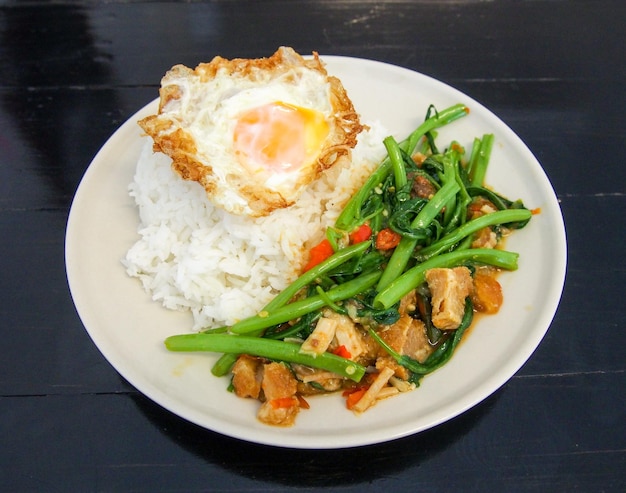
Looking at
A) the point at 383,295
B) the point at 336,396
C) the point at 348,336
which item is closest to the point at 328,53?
the point at 383,295

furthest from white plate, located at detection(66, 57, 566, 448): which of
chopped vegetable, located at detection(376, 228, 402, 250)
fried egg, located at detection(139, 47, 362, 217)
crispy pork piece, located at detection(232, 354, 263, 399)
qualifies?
chopped vegetable, located at detection(376, 228, 402, 250)

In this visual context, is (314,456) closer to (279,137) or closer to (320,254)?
(320,254)

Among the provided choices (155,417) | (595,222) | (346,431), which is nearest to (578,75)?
(595,222)

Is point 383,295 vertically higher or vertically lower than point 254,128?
lower

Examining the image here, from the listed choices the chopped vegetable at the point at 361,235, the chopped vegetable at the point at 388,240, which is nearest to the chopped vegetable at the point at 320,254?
the chopped vegetable at the point at 361,235

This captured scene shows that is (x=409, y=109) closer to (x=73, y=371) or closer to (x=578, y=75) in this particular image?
(x=578, y=75)

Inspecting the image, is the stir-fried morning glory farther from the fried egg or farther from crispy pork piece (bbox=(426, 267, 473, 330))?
the fried egg
